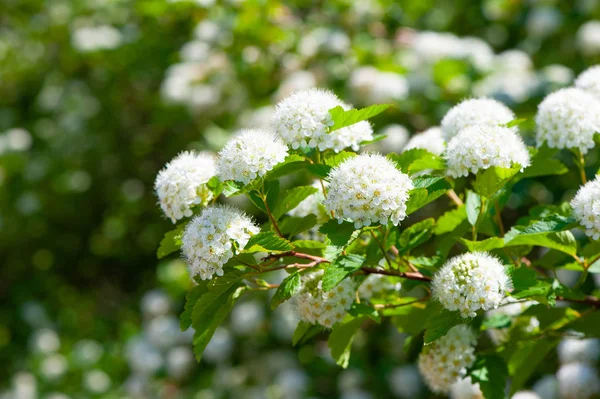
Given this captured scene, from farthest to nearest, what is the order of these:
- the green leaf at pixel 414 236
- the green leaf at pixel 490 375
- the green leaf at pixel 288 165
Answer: the green leaf at pixel 490 375
the green leaf at pixel 414 236
the green leaf at pixel 288 165

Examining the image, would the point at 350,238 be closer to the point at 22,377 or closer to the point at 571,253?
the point at 571,253

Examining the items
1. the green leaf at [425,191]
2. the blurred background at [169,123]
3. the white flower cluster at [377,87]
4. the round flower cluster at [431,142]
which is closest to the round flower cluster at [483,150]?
the green leaf at [425,191]

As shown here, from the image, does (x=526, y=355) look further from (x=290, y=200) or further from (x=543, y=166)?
(x=290, y=200)

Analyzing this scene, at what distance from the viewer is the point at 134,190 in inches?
199

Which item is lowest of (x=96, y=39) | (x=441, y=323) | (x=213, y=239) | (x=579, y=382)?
(x=96, y=39)

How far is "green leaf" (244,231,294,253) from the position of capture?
1367 millimetres

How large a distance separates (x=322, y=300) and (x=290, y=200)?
0.24 m

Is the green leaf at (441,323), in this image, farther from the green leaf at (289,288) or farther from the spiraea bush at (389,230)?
the green leaf at (289,288)

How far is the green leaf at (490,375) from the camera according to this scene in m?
1.68

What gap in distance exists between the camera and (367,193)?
1.33 m

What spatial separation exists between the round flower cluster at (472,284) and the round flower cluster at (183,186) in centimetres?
55

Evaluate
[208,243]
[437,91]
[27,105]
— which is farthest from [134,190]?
[208,243]

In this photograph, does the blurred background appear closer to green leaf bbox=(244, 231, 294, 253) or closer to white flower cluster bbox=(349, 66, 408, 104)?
white flower cluster bbox=(349, 66, 408, 104)

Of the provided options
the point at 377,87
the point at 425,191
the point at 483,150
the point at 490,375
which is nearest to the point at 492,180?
the point at 483,150
